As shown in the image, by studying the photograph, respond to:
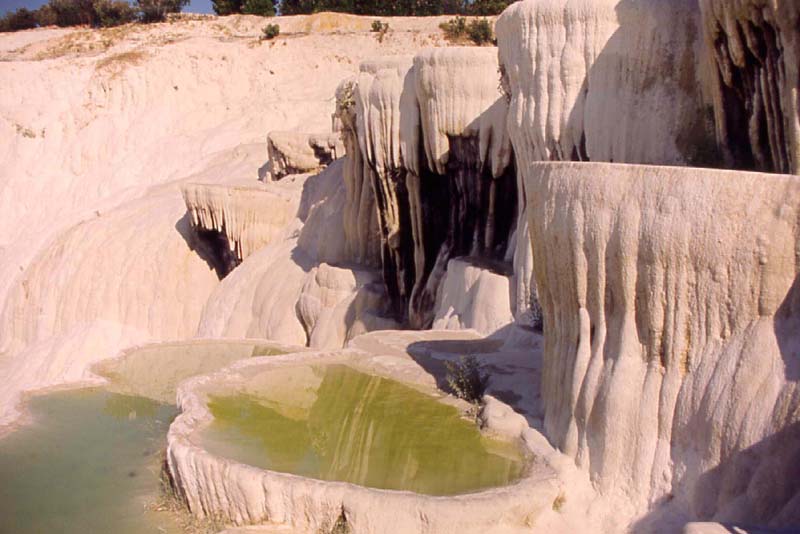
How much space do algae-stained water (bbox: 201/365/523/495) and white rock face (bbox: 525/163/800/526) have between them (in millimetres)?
784

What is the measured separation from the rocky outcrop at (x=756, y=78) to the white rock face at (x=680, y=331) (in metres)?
1.58

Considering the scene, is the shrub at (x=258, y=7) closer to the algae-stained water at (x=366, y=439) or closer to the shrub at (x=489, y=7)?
the shrub at (x=489, y=7)

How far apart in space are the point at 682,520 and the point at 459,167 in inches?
302

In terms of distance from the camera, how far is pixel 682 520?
560 centimetres

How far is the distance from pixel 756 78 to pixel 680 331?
9.13 feet

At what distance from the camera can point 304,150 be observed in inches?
754

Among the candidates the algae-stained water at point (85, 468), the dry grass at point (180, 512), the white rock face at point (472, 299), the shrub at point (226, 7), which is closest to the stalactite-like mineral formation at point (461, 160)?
the white rock face at point (472, 299)

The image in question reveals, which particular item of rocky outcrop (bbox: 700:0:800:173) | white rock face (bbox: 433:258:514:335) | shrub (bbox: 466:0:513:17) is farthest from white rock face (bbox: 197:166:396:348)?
shrub (bbox: 466:0:513:17)

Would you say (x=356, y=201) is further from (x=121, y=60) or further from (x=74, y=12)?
(x=74, y=12)

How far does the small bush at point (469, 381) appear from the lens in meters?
8.13

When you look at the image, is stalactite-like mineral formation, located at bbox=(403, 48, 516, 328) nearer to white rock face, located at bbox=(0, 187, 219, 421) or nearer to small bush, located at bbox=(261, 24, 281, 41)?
white rock face, located at bbox=(0, 187, 219, 421)

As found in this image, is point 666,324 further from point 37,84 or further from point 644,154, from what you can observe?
point 37,84

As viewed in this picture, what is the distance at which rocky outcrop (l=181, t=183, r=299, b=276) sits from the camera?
17344mm

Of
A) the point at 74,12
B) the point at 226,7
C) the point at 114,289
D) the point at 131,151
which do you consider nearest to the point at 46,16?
the point at 74,12
